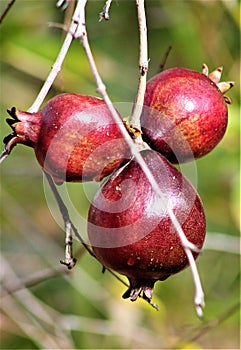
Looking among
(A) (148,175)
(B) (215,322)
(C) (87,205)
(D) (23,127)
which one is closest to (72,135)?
(D) (23,127)

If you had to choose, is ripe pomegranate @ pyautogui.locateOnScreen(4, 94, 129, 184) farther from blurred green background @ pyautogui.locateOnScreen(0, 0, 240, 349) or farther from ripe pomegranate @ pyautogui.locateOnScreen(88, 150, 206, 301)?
blurred green background @ pyautogui.locateOnScreen(0, 0, 240, 349)

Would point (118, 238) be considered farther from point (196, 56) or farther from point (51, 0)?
point (51, 0)

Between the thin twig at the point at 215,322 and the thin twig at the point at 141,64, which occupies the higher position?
the thin twig at the point at 141,64

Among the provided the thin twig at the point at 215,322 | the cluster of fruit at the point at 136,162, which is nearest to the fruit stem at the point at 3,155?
the cluster of fruit at the point at 136,162

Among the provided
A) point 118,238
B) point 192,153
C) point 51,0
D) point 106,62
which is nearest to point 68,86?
point 106,62

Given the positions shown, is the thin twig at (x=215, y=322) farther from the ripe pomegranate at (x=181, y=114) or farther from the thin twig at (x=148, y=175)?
the thin twig at (x=148, y=175)

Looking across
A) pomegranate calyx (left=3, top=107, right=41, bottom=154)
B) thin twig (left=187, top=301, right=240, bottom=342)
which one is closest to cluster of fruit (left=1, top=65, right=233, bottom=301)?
pomegranate calyx (left=3, top=107, right=41, bottom=154)

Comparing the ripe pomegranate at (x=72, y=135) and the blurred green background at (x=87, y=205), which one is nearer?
the ripe pomegranate at (x=72, y=135)

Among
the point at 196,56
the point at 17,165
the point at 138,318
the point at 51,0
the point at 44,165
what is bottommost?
the point at 138,318
